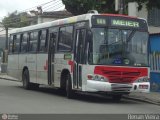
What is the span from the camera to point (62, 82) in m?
20.4

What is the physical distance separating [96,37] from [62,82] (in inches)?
123

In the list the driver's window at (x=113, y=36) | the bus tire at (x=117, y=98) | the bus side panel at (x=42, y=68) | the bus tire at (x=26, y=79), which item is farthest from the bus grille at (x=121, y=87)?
the bus tire at (x=26, y=79)

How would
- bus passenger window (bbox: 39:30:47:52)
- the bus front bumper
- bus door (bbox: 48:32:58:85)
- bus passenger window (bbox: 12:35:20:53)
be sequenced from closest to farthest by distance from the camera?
the bus front bumper → bus door (bbox: 48:32:58:85) → bus passenger window (bbox: 39:30:47:52) → bus passenger window (bbox: 12:35:20:53)

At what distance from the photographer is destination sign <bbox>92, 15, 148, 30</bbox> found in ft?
60.5

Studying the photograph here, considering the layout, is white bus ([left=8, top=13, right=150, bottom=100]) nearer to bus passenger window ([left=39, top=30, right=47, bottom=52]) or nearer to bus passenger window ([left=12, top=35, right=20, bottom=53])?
bus passenger window ([left=39, top=30, right=47, bottom=52])

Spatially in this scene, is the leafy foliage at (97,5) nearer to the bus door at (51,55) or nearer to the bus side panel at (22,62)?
the bus side panel at (22,62)

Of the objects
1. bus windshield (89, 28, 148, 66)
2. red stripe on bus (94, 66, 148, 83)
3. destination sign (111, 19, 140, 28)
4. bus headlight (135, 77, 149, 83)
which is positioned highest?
destination sign (111, 19, 140, 28)

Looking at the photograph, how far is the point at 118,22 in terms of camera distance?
1875 cm

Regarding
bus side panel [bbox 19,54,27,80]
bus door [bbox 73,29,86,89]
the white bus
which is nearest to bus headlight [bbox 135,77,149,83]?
the white bus

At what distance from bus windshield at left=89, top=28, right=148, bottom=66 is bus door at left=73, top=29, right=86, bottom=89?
0.64m

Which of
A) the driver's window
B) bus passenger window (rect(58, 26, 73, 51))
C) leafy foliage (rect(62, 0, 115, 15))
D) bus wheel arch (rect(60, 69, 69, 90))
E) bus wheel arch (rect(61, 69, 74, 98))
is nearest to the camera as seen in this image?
the driver's window

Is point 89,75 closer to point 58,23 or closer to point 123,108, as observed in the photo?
point 123,108

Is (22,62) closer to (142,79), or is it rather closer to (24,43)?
(24,43)

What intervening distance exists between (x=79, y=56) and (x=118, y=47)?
1.57 meters
